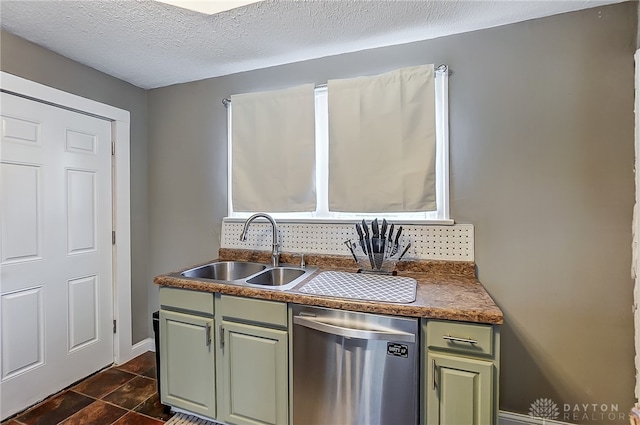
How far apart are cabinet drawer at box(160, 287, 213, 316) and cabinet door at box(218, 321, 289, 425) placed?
15 centimetres

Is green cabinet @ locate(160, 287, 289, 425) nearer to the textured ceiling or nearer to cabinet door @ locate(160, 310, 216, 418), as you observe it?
cabinet door @ locate(160, 310, 216, 418)

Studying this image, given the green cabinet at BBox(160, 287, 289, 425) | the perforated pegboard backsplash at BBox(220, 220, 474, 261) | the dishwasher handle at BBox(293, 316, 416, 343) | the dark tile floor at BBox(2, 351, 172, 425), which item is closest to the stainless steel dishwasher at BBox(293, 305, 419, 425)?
the dishwasher handle at BBox(293, 316, 416, 343)

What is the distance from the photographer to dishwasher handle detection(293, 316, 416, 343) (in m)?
1.24

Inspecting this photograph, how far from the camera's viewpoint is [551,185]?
1.62 meters

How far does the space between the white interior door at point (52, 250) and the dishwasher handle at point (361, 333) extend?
1786 millimetres

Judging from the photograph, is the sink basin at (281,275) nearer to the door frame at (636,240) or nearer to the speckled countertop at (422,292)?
the speckled countertop at (422,292)

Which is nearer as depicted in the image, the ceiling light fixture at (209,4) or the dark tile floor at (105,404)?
the ceiling light fixture at (209,4)

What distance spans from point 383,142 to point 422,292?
36.0 inches

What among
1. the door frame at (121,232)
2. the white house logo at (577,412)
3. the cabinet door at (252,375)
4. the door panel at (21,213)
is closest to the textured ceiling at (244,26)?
the door frame at (121,232)

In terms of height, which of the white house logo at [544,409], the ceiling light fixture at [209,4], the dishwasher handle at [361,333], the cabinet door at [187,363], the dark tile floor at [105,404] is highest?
the ceiling light fixture at [209,4]

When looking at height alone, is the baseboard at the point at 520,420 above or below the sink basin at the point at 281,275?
below

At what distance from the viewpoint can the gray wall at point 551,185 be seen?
1.52m

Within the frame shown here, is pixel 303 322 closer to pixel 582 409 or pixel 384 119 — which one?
pixel 384 119

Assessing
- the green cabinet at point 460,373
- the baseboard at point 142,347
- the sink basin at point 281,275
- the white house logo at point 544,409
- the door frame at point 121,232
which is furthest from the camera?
the baseboard at point 142,347
